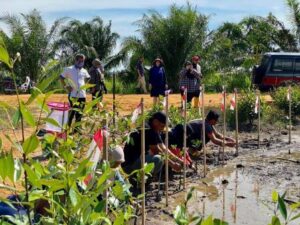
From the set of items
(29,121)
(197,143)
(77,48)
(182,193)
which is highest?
(77,48)

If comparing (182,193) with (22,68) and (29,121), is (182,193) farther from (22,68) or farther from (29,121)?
(22,68)

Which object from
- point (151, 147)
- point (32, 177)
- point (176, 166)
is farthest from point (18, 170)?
point (176, 166)

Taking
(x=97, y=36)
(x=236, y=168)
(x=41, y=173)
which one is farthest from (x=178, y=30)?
(x=41, y=173)

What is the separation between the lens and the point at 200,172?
7.88m

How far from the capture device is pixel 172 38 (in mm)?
26188

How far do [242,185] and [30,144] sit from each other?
19.4 feet

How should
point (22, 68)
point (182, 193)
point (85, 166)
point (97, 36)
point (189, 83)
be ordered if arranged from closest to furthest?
point (85, 166) < point (182, 193) < point (189, 83) < point (22, 68) < point (97, 36)

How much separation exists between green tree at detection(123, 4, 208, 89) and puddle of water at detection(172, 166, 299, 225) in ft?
59.5

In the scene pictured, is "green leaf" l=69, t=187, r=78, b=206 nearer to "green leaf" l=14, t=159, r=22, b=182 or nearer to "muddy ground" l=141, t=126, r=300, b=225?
"green leaf" l=14, t=159, r=22, b=182

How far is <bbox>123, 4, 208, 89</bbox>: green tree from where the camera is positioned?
2595 centimetres

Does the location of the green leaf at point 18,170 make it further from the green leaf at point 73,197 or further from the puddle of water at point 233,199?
the puddle of water at point 233,199

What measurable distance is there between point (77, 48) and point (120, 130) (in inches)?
890

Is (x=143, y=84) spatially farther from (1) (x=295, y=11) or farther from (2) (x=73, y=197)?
(2) (x=73, y=197)

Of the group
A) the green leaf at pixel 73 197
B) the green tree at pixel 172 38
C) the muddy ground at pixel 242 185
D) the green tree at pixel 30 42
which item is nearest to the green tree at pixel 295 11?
the green tree at pixel 172 38
